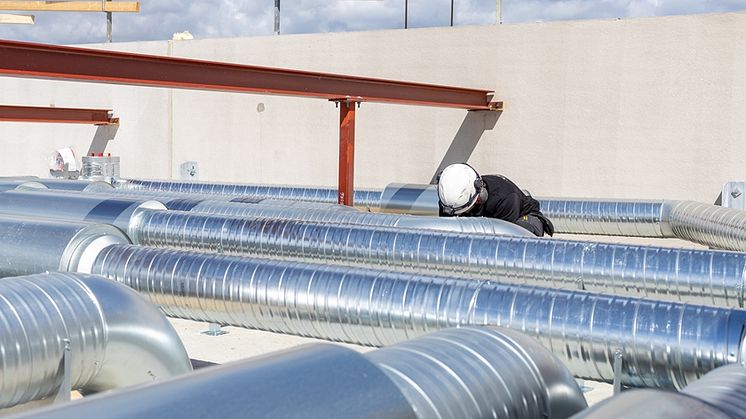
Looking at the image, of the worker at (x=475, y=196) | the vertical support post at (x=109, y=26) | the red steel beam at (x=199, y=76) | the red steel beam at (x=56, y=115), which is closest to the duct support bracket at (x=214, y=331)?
the worker at (x=475, y=196)

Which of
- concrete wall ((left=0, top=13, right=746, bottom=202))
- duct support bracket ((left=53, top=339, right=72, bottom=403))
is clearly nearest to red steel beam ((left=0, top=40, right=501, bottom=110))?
concrete wall ((left=0, top=13, right=746, bottom=202))

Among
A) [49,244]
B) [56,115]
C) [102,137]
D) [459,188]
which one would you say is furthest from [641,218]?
[102,137]

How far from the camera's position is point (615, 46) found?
11.3m

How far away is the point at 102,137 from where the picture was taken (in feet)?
55.7

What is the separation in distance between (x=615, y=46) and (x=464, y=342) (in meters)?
9.32

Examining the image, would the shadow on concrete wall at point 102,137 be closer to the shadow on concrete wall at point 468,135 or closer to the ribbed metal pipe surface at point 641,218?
the shadow on concrete wall at point 468,135

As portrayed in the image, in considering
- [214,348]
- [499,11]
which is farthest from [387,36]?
[214,348]

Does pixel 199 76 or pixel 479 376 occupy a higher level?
pixel 199 76

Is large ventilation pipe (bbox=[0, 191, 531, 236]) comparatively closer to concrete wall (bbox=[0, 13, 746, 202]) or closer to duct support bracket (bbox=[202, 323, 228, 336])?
duct support bracket (bbox=[202, 323, 228, 336])

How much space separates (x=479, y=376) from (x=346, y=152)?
25.4 feet

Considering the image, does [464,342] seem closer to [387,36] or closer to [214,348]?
[214,348]

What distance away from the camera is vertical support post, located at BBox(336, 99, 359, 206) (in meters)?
10.2

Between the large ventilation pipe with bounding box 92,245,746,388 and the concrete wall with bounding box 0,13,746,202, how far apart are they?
24.3 feet

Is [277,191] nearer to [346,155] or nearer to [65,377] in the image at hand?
[346,155]
